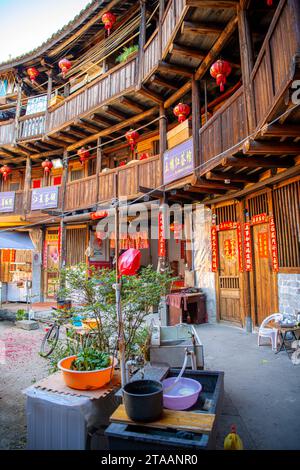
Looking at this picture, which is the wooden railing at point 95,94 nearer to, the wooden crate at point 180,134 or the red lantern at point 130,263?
the wooden crate at point 180,134

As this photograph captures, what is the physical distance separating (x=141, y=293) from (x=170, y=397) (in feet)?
4.69

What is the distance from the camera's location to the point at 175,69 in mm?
8289

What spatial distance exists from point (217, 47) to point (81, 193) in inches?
298

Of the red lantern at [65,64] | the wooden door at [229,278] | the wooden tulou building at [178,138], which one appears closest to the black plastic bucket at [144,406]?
the wooden tulou building at [178,138]

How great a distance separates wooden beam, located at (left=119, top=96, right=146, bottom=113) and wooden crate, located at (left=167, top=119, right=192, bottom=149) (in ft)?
6.42

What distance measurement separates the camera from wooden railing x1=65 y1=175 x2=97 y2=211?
1200 cm

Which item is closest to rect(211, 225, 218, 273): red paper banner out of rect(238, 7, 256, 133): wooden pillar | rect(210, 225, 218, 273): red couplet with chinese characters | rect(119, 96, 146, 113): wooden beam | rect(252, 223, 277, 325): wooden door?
rect(210, 225, 218, 273): red couplet with chinese characters

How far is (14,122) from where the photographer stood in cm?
1447

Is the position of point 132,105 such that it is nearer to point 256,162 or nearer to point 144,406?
point 256,162

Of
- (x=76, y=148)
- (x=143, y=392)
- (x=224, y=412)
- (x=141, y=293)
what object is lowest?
(x=224, y=412)

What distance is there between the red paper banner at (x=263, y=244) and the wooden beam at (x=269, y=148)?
281 cm

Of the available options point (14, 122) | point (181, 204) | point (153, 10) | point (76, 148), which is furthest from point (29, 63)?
point (181, 204)

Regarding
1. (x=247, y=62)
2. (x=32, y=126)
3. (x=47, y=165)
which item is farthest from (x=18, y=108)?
(x=247, y=62)
